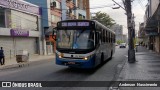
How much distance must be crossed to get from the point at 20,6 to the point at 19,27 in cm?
269

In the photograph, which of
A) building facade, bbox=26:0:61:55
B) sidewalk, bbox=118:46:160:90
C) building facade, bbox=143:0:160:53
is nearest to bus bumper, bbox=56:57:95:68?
sidewalk, bbox=118:46:160:90

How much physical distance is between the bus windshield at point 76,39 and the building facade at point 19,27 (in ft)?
52.6

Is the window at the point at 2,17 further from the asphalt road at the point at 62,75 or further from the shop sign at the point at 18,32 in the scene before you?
the asphalt road at the point at 62,75

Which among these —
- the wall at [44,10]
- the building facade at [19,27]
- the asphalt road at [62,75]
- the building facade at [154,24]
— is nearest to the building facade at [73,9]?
the wall at [44,10]

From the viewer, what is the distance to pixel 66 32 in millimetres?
15008

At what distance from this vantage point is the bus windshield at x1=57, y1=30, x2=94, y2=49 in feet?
48.0

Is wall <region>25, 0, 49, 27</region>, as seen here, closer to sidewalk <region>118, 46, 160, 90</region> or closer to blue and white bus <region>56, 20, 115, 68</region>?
sidewalk <region>118, 46, 160, 90</region>

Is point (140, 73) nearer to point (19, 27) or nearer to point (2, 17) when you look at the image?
point (2, 17)

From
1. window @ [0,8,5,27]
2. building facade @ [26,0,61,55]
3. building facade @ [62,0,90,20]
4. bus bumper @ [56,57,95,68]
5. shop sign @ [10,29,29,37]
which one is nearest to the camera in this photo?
bus bumper @ [56,57,95,68]

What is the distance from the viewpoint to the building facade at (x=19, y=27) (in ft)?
99.7

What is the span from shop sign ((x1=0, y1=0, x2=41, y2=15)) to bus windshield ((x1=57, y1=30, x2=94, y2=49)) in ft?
55.5

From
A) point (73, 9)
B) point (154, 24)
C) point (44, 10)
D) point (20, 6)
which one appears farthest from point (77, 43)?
point (73, 9)

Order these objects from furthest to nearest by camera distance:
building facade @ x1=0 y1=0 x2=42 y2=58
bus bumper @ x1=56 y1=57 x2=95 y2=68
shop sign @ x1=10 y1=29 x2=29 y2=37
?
shop sign @ x1=10 y1=29 x2=29 y2=37, building facade @ x1=0 y1=0 x2=42 y2=58, bus bumper @ x1=56 y1=57 x2=95 y2=68

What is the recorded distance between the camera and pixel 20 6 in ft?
113
